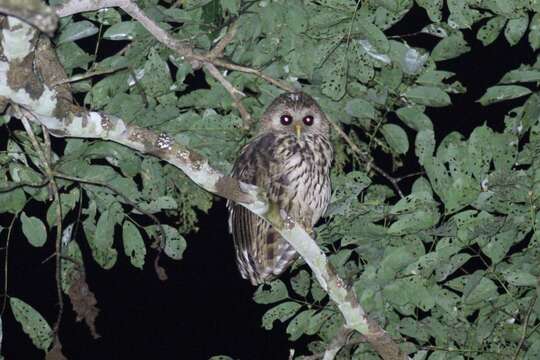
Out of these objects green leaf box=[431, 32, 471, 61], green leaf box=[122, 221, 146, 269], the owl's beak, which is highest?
green leaf box=[431, 32, 471, 61]

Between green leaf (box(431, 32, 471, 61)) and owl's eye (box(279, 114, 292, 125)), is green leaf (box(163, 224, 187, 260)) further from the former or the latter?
green leaf (box(431, 32, 471, 61))

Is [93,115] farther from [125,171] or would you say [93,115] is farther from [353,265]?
[353,265]

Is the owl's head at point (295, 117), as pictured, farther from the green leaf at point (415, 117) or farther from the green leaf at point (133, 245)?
the green leaf at point (133, 245)

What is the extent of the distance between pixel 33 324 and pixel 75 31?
0.84 m

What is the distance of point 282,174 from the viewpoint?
350cm

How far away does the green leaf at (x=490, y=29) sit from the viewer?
302cm

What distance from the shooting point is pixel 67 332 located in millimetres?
5855

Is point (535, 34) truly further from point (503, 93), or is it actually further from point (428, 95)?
point (428, 95)

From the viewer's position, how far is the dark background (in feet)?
17.0

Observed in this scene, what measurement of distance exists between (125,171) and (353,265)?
0.75m

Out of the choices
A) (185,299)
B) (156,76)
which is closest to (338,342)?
(156,76)

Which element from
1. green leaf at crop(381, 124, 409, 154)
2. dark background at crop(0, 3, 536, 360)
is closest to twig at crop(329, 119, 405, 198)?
green leaf at crop(381, 124, 409, 154)

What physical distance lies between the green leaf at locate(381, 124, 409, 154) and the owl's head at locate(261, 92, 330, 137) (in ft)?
1.52

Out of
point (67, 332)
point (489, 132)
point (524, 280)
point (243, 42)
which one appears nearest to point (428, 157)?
point (489, 132)
